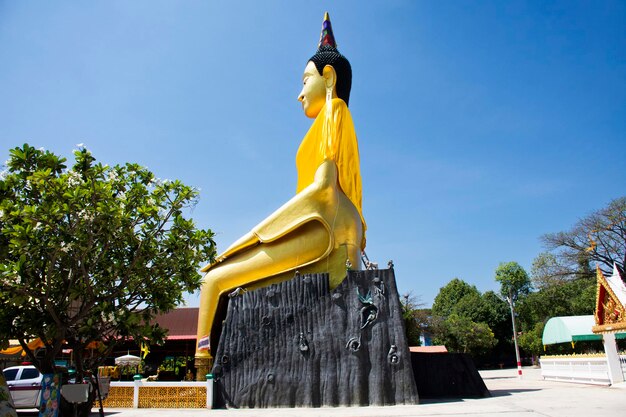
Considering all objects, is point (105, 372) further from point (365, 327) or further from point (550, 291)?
point (550, 291)

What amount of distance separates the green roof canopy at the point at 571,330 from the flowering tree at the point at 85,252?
2200 cm

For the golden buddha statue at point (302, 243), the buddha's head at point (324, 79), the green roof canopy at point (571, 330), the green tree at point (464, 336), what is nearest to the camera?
the golden buddha statue at point (302, 243)

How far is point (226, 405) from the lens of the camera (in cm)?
1136

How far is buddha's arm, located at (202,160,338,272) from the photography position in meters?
13.9

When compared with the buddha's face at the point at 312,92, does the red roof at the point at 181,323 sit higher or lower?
lower

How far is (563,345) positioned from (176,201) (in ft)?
110

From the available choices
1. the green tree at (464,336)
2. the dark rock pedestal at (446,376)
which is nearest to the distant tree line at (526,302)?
the green tree at (464,336)

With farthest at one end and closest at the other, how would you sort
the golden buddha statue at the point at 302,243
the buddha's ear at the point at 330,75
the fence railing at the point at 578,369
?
1. the buddha's ear at the point at 330,75
2. the fence railing at the point at 578,369
3. the golden buddha statue at the point at 302,243

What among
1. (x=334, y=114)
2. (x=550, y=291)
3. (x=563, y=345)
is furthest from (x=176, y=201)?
(x=550, y=291)

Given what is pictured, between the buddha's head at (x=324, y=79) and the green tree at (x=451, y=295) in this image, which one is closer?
the buddha's head at (x=324, y=79)

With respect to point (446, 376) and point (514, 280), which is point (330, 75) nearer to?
point (446, 376)

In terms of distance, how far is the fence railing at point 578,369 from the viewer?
15.5m

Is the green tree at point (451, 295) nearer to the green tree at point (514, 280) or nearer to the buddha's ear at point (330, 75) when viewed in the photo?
the green tree at point (514, 280)

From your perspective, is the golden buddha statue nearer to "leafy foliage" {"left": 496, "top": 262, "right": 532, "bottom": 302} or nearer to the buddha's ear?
the buddha's ear
